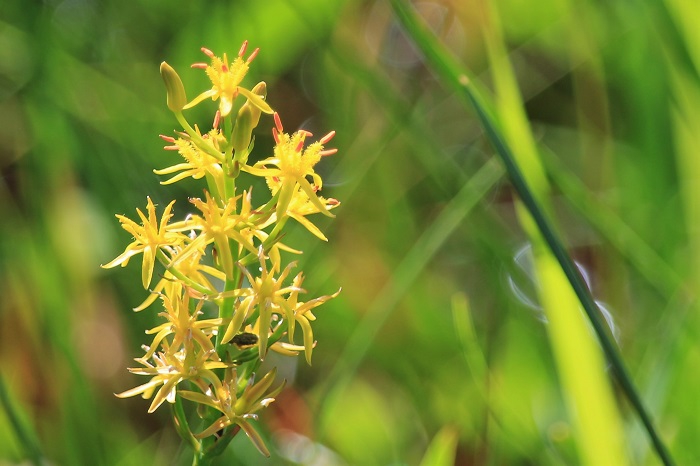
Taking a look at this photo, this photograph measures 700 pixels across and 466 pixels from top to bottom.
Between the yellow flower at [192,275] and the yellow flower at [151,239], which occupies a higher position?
the yellow flower at [151,239]

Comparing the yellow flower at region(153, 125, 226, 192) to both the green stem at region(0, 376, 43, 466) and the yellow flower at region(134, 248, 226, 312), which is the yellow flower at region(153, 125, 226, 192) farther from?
the green stem at region(0, 376, 43, 466)

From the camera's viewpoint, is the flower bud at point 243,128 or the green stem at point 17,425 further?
the green stem at point 17,425

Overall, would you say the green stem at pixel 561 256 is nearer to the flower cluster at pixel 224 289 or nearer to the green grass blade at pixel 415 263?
the flower cluster at pixel 224 289

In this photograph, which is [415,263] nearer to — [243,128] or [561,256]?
[561,256]

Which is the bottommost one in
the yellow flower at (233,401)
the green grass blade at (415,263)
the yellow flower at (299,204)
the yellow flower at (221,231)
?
the green grass blade at (415,263)

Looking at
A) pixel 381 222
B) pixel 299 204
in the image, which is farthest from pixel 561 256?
pixel 381 222

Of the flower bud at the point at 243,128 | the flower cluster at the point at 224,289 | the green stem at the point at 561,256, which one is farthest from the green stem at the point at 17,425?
the green stem at the point at 561,256

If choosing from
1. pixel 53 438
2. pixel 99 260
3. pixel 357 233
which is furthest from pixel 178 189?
pixel 53 438

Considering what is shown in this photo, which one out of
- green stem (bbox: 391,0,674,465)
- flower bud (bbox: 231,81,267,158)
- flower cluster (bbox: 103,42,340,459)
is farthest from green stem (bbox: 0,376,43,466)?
green stem (bbox: 391,0,674,465)

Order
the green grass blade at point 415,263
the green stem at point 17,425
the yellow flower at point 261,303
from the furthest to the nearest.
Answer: the green grass blade at point 415,263
the green stem at point 17,425
the yellow flower at point 261,303

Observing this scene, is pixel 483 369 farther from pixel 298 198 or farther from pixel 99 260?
pixel 99 260
